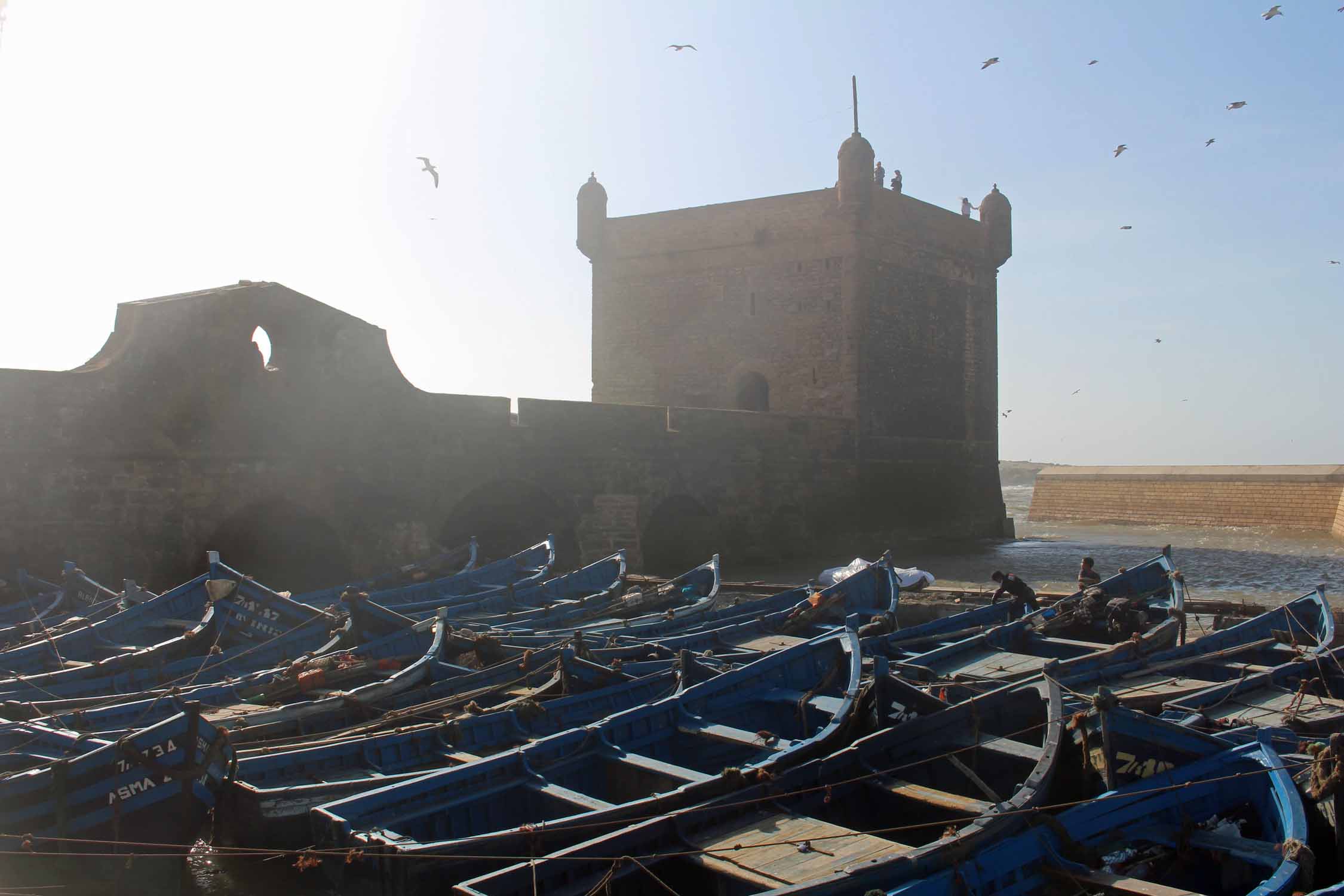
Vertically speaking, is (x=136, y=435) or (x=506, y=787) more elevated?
(x=136, y=435)

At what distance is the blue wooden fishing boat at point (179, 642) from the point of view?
8695 millimetres

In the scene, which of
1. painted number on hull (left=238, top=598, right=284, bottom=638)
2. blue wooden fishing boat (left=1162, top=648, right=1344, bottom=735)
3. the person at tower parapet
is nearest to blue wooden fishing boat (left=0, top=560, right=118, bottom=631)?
painted number on hull (left=238, top=598, right=284, bottom=638)

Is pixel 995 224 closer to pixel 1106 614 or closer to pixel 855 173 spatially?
pixel 855 173

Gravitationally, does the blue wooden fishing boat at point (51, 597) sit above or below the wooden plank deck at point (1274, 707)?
above

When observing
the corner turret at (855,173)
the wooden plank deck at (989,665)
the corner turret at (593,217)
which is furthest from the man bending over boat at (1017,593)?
the corner turret at (593,217)

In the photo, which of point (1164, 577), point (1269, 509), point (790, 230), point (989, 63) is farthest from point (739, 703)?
point (1269, 509)

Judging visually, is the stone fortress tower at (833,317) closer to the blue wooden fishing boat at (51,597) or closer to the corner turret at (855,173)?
the corner turret at (855,173)

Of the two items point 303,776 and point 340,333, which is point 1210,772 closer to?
point 303,776

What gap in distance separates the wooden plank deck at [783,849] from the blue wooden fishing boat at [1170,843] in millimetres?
413

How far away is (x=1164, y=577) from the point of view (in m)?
11.9

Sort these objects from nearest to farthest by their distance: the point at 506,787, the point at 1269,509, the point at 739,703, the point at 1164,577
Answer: the point at 506,787 < the point at 739,703 < the point at 1164,577 < the point at 1269,509

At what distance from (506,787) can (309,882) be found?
1.37 m

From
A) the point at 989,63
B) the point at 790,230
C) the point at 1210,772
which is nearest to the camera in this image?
the point at 1210,772

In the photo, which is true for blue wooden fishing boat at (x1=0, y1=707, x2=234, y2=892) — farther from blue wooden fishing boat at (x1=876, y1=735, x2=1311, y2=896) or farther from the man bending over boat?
the man bending over boat
